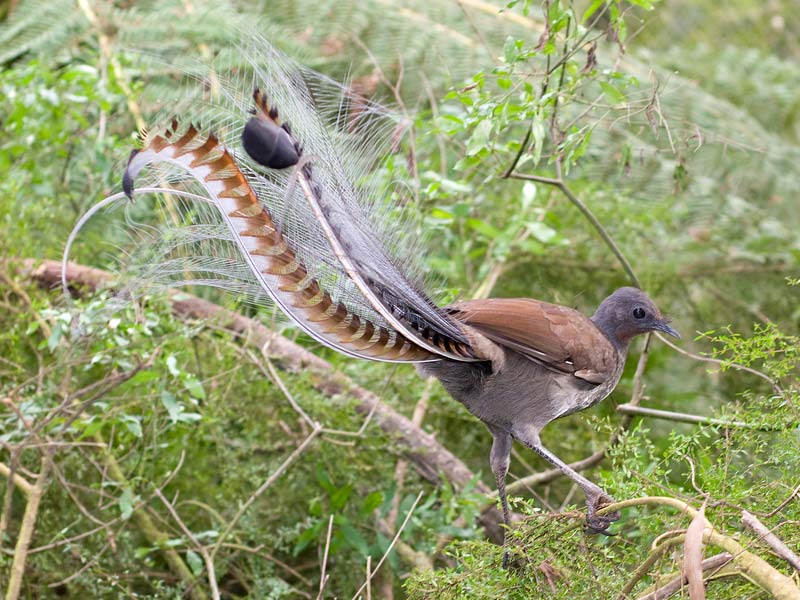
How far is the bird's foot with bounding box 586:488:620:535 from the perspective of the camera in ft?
7.88

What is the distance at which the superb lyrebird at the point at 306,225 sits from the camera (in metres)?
2.17

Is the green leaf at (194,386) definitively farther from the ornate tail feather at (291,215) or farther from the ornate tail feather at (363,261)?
the ornate tail feather at (363,261)

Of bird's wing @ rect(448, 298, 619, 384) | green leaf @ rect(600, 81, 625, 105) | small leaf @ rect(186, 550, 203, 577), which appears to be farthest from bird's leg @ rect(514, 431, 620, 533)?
small leaf @ rect(186, 550, 203, 577)

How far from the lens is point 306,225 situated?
88.0 inches

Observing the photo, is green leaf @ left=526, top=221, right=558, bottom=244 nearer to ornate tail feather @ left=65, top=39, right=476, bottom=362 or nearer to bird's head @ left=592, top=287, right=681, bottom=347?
bird's head @ left=592, top=287, right=681, bottom=347

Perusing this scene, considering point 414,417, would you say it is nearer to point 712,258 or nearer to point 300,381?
point 300,381

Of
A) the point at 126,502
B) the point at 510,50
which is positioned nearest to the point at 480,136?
the point at 510,50

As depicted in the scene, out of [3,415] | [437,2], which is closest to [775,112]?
[437,2]

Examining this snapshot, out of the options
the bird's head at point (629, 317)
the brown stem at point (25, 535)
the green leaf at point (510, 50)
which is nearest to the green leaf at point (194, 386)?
the brown stem at point (25, 535)

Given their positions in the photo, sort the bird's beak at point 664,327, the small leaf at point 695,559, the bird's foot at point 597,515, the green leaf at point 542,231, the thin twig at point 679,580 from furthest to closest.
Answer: the green leaf at point 542,231
the bird's beak at point 664,327
the bird's foot at point 597,515
the thin twig at point 679,580
the small leaf at point 695,559

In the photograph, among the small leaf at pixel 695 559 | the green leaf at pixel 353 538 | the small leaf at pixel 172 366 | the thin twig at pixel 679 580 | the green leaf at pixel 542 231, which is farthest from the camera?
the green leaf at pixel 542 231

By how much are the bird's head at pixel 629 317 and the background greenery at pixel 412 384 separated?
15cm

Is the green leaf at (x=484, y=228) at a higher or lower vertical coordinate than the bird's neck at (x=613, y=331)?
lower

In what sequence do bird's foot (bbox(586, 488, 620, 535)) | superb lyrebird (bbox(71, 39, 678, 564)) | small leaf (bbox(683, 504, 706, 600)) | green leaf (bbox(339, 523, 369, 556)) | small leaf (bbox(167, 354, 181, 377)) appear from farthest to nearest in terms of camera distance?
green leaf (bbox(339, 523, 369, 556)), small leaf (bbox(167, 354, 181, 377)), bird's foot (bbox(586, 488, 620, 535)), superb lyrebird (bbox(71, 39, 678, 564)), small leaf (bbox(683, 504, 706, 600))
